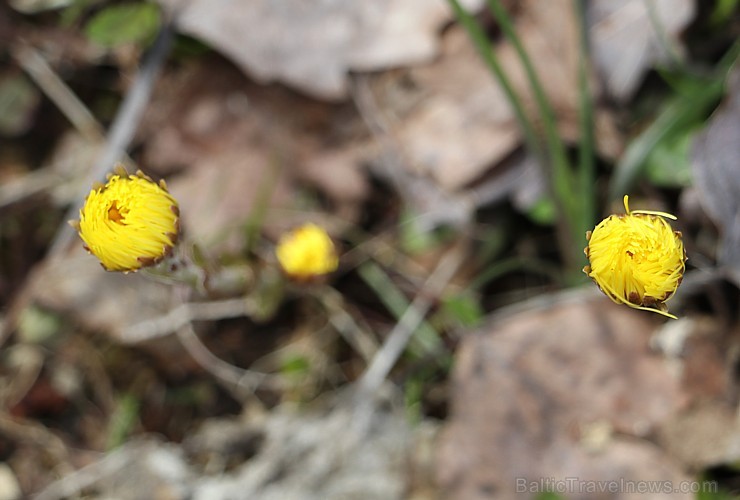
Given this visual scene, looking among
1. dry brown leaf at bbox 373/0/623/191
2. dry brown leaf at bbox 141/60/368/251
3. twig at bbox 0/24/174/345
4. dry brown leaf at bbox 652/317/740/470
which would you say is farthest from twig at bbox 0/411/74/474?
dry brown leaf at bbox 652/317/740/470

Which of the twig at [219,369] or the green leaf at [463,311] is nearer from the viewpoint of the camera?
the green leaf at [463,311]

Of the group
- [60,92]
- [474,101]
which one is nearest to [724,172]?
[474,101]

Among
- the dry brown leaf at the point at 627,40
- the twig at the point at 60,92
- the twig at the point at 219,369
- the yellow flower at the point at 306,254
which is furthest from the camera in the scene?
the twig at the point at 60,92

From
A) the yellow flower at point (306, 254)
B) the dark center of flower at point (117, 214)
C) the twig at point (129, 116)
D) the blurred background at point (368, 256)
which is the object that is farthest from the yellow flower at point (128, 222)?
the twig at point (129, 116)

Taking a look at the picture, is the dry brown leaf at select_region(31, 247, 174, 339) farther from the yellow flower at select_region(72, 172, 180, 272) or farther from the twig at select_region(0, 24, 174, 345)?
the yellow flower at select_region(72, 172, 180, 272)

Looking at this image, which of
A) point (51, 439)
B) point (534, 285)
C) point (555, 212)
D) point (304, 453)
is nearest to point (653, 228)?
point (555, 212)

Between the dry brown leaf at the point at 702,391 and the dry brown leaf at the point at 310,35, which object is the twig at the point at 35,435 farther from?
the dry brown leaf at the point at 702,391

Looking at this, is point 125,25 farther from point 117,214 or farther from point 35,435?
point 35,435
